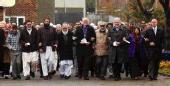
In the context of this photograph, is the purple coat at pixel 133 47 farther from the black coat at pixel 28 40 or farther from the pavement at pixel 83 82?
the black coat at pixel 28 40

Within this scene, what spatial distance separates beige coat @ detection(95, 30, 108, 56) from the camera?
74.0 feet

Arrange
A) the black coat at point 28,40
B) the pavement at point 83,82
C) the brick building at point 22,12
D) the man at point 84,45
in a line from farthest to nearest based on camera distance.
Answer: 1. the brick building at point 22,12
2. the man at point 84,45
3. the black coat at point 28,40
4. the pavement at point 83,82

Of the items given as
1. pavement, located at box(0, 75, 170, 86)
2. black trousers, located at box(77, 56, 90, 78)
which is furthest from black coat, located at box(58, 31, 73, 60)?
pavement, located at box(0, 75, 170, 86)

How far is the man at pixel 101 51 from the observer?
22547mm

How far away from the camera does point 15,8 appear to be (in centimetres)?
4594

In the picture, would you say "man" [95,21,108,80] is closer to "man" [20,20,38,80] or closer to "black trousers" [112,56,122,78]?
"black trousers" [112,56,122,78]

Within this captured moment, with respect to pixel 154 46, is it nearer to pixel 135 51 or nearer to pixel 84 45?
pixel 135 51

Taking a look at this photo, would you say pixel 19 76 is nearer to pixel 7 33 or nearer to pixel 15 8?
pixel 7 33

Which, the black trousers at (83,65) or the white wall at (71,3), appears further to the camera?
the white wall at (71,3)

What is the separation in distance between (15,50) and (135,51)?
4084 millimetres

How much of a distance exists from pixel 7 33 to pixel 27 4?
2269cm

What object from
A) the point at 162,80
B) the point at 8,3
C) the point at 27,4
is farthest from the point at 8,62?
the point at 27,4

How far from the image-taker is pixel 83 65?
2262 centimetres

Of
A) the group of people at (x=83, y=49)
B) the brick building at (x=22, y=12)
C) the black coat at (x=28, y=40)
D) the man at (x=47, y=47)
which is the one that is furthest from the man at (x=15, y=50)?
the brick building at (x=22, y=12)
